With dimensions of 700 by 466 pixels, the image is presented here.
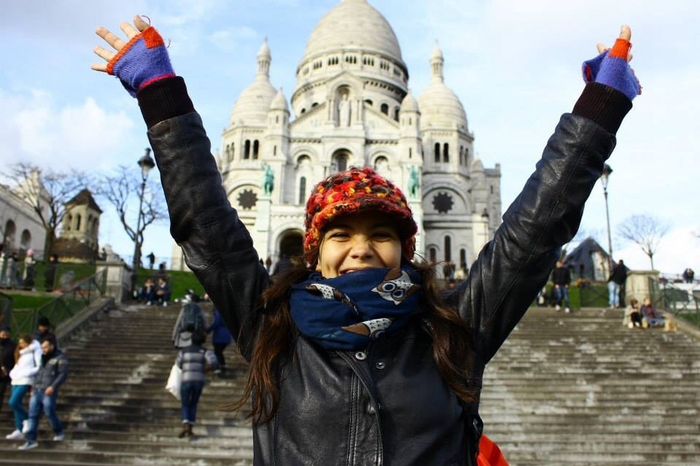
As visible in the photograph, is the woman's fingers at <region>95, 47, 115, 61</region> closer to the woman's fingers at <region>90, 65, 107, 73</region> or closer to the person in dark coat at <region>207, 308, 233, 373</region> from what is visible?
the woman's fingers at <region>90, 65, 107, 73</region>

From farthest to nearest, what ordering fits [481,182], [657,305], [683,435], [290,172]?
1. [481,182]
2. [290,172]
3. [657,305]
4. [683,435]

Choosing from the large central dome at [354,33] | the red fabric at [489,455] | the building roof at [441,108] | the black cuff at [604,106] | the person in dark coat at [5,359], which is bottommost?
the person in dark coat at [5,359]

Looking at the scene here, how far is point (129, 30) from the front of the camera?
6.77 ft

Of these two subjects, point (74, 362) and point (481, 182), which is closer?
point (74, 362)

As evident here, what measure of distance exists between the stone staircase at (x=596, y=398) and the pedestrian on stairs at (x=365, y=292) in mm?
7121

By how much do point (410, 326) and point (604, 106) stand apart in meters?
0.90

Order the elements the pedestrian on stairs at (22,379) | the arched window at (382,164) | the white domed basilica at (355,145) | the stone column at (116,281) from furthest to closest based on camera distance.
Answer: the arched window at (382,164), the white domed basilica at (355,145), the stone column at (116,281), the pedestrian on stairs at (22,379)

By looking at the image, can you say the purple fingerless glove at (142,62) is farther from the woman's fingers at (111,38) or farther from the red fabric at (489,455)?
the red fabric at (489,455)

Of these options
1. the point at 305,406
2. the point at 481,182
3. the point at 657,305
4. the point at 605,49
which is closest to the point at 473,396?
the point at 305,406

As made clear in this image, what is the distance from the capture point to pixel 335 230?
6.95 ft

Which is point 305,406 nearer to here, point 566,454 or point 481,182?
point 566,454

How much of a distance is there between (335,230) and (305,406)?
1.99 feet

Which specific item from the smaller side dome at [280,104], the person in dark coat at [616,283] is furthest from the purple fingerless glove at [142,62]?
the smaller side dome at [280,104]

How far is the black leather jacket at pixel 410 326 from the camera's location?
1.74 meters
